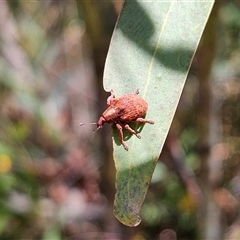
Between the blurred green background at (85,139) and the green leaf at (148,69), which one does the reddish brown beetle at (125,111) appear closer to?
the green leaf at (148,69)

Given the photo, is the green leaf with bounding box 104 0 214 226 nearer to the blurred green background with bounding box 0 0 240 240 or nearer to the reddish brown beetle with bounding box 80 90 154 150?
the reddish brown beetle with bounding box 80 90 154 150

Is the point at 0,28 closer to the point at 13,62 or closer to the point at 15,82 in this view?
the point at 13,62

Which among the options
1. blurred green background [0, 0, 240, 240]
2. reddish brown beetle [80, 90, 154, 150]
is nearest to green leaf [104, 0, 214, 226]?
reddish brown beetle [80, 90, 154, 150]

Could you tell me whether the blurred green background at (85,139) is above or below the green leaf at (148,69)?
below

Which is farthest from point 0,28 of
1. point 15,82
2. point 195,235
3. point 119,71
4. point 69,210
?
point 119,71

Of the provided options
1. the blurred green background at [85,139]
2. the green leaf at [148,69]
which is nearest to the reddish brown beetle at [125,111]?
the green leaf at [148,69]

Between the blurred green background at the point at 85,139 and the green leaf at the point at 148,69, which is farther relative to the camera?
the blurred green background at the point at 85,139
